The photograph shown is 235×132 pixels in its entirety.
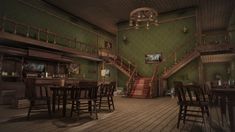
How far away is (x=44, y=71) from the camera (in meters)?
9.63

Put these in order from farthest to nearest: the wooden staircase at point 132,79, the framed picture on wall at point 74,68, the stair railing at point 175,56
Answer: the framed picture on wall at point 74,68, the stair railing at point 175,56, the wooden staircase at point 132,79

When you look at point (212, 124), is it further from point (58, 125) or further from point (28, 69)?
point (28, 69)

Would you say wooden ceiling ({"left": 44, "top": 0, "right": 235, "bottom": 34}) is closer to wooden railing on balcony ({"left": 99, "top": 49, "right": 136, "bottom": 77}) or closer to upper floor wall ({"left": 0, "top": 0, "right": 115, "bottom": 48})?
upper floor wall ({"left": 0, "top": 0, "right": 115, "bottom": 48})

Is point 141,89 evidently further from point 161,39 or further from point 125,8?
point 125,8

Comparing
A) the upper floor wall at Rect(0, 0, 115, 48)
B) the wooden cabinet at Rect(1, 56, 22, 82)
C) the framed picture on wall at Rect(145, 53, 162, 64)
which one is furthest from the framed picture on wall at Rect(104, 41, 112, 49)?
the wooden cabinet at Rect(1, 56, 22, 82)

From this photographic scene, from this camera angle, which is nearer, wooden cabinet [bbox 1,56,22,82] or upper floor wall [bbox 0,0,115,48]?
wooden cabinet [bbox 1,56,22,82]

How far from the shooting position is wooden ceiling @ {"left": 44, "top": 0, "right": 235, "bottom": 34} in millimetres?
10266

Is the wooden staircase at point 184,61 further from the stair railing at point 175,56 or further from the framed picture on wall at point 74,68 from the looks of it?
the framed picture on wall at point 74,68

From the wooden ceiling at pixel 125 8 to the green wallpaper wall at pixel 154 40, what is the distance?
0.96m

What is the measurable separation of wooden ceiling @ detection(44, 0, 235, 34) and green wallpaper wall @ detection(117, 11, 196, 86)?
955 millimetres

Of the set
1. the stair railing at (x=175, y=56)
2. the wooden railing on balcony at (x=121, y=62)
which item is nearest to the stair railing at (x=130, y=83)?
the wooden railing on balcony at (x=121, y=62)

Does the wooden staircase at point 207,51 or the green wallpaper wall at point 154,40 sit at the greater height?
the green wallpaper wall at point 154,40

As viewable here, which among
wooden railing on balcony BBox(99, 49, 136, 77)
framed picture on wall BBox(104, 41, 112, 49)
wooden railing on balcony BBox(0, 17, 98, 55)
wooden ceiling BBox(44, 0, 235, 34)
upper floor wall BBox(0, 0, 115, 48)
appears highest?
wooden ceiling BBox(44, 0, 235, 34)

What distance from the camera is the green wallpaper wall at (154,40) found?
440 inches
